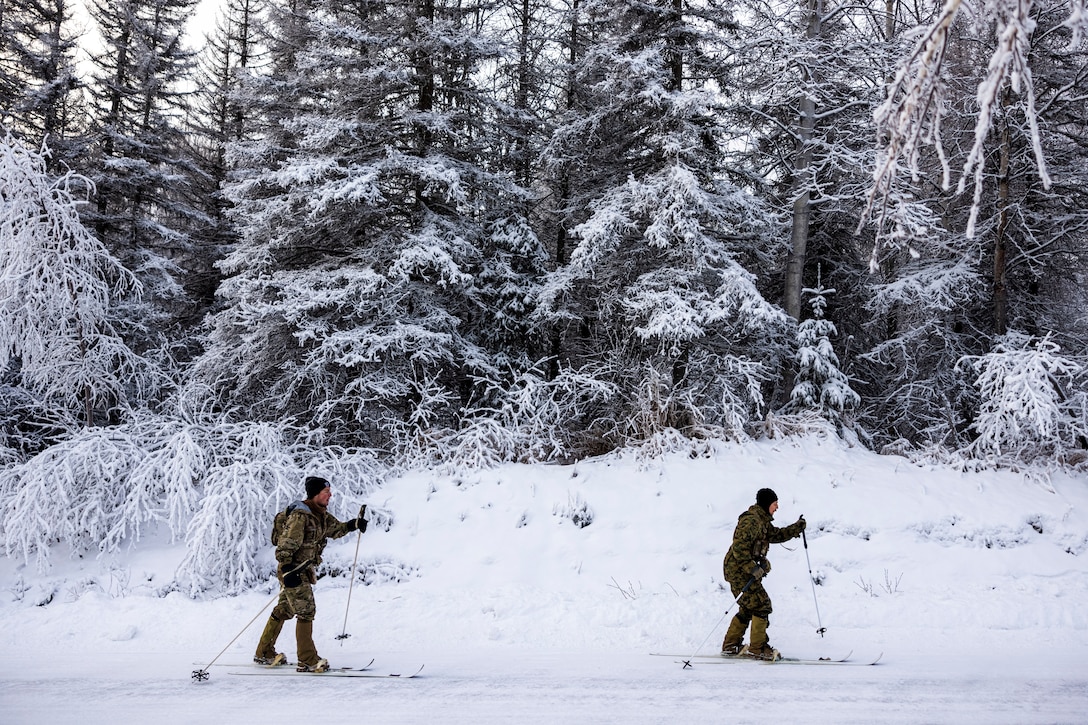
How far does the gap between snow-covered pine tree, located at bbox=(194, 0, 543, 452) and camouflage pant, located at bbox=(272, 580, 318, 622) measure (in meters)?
4.59

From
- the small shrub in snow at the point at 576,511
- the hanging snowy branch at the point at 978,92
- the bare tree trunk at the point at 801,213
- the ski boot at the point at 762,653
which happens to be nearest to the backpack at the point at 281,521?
the small shrub in snow at the point at 576,511

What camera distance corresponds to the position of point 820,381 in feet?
37.9

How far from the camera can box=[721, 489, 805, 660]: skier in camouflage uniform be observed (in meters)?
5.91

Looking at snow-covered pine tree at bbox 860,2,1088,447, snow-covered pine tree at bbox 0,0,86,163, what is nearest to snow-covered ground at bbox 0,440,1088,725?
snow-covered pine tree at bbox 860,2,1088,447

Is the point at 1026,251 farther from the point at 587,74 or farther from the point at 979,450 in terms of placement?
the point at 587,74

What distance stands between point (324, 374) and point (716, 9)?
9990 millimetres

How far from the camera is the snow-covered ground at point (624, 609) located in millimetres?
4863

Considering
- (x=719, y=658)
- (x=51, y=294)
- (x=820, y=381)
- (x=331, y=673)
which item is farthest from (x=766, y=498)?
(x=51, y=294)

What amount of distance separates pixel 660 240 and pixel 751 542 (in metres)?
5.39

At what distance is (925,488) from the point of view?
866 centimetres

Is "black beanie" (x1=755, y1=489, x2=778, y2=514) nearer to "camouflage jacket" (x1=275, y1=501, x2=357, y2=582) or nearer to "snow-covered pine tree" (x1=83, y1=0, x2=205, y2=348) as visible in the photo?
"camouflage jacket" (x1=275, y1=501, x2=357, y2=582)

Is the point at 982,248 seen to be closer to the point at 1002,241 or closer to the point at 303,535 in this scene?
the point at 1002,241

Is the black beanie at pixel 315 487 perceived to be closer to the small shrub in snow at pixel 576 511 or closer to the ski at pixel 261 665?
the ski at pixel 261 665

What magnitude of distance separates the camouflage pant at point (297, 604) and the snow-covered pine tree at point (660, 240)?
19.2 feet
